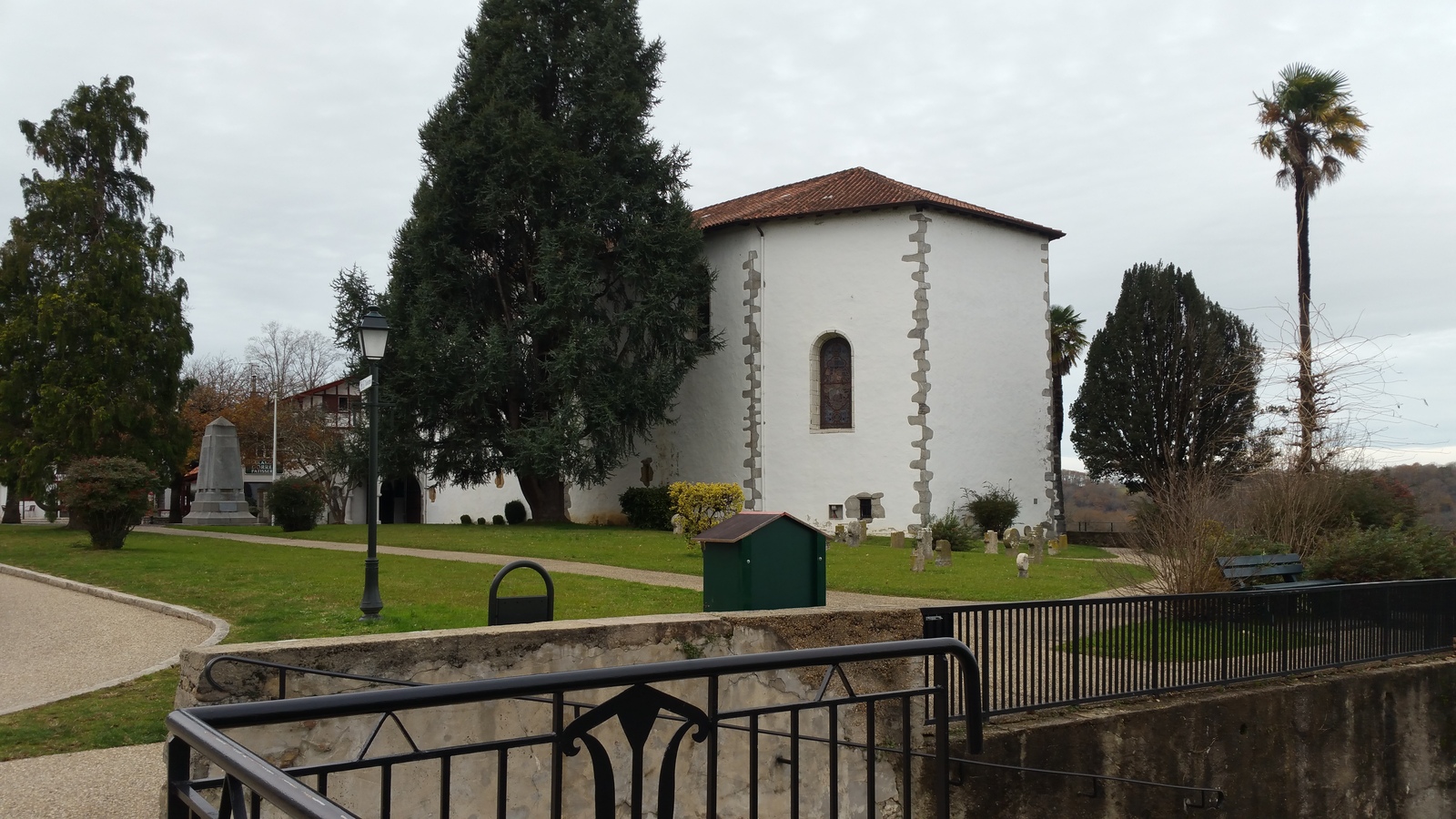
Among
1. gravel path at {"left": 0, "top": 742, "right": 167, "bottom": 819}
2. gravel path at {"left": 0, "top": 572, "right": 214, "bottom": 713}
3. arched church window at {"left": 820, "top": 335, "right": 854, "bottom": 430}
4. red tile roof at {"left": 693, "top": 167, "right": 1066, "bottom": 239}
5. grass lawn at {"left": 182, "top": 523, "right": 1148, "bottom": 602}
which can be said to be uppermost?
red tile roof at {"left": 693, "top": 167, "right": 1066, "bottom": 239}

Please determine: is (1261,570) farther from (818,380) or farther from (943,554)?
(818,380)

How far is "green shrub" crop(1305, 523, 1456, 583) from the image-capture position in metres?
13.6

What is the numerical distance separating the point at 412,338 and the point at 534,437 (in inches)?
162

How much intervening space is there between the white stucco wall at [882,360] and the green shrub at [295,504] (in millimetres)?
10898

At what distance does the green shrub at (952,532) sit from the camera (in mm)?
24484

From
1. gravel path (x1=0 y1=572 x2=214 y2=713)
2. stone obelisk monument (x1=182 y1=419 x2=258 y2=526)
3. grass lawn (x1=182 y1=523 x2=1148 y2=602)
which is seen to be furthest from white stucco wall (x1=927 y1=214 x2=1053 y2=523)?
stone obelisk monument (x1=182 y1=419 x2=258 y2=526)

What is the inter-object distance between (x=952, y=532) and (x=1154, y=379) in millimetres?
14774

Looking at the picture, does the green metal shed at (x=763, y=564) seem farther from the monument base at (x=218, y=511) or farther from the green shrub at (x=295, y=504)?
the monument base at (x=218, y=511)

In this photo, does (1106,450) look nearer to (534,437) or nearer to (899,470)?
(899,470)

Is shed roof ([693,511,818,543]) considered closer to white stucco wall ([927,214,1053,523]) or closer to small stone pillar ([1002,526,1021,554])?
small stone pillar ([1002,526,1021,554])

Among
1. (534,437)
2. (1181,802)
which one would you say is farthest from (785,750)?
(534,437)

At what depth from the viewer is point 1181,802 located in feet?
28.2

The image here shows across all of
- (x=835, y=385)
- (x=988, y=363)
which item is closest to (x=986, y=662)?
(x=835, y=385)

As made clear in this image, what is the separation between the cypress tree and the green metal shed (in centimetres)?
2942
